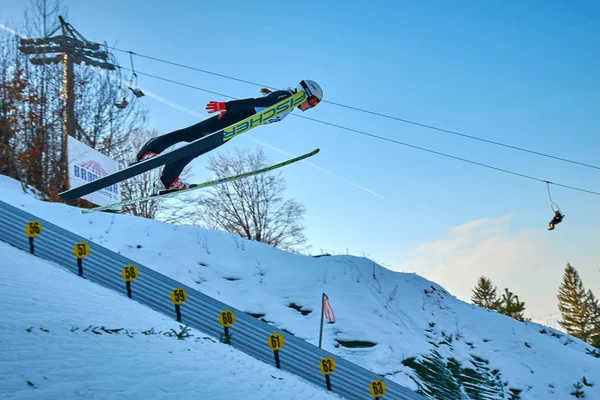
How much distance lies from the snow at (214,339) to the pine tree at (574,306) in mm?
32245

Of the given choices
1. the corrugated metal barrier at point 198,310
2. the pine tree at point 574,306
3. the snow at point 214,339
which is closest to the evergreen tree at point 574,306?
the pine tree at point 574,306

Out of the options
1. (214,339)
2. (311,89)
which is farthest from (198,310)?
(311,89)

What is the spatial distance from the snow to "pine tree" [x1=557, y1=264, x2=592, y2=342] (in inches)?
1270

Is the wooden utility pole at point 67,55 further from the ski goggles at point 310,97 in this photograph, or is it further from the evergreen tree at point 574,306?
the evergreen tree at point 574,306

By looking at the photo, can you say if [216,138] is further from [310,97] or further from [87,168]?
[87,168]

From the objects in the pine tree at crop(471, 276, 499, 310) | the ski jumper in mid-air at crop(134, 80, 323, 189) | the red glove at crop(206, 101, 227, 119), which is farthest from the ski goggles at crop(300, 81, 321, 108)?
the pine tree at crop(471, 276, 499, 310)

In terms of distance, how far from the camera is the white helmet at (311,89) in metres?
7.11

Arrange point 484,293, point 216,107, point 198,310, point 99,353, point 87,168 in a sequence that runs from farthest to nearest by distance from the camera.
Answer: point 484,293 < point 87,168 < point 198,310 < point 216,107 < point 99,353

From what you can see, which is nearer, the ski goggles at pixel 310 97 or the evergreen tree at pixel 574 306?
the ski goggles at pixel 310 97

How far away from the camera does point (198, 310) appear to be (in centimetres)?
741

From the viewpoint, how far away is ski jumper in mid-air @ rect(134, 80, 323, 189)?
700 centimetres

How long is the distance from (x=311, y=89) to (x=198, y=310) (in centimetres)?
434

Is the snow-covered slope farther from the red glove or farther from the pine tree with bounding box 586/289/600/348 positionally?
the pine tree with bounding box 586/289/600/348

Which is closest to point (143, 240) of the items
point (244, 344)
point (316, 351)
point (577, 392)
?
point (244, 344)
